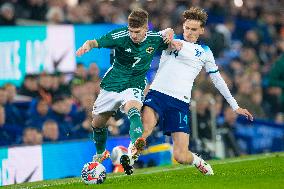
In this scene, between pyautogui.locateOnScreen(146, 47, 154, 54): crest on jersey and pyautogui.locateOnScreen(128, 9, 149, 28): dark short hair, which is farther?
pyautogui.locateOnScreen(146, 47, 154, 54): crest on jersey

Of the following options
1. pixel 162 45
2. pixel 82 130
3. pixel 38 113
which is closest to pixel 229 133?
pixel 82 130

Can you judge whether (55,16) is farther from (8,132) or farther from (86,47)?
(86,47)

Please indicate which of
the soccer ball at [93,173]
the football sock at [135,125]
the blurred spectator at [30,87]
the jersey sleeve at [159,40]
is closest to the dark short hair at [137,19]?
the jersey sleeve at [159,40]

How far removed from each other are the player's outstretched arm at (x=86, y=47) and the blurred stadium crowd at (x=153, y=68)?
412 centimetres

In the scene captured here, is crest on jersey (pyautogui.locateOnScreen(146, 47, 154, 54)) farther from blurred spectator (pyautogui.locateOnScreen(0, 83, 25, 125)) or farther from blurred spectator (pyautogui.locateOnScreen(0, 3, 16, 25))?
blurred spectator (pyautogui.locateOnScreen(0, 3, 16, 25))

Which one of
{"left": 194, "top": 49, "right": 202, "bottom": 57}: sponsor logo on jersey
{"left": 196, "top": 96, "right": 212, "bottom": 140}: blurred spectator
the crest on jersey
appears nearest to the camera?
the crest on jersey

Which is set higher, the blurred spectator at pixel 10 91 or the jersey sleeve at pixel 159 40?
the jersey sleeve at pixel 159 40

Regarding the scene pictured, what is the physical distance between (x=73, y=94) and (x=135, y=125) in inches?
244

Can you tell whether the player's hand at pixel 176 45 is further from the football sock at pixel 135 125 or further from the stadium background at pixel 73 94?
the stadium background at pixel 73 94

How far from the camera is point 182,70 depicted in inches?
486

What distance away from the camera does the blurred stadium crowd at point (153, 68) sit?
626 inches

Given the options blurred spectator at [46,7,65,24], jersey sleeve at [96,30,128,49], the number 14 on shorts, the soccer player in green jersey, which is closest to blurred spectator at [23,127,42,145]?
the soccer player in green jersey

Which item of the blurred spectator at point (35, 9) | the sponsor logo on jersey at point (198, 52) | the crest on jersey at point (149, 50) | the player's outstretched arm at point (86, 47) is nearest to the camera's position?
the player's outstretched arm at point (86, 47)

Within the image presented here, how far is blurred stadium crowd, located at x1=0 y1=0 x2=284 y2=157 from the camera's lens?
15.9m
